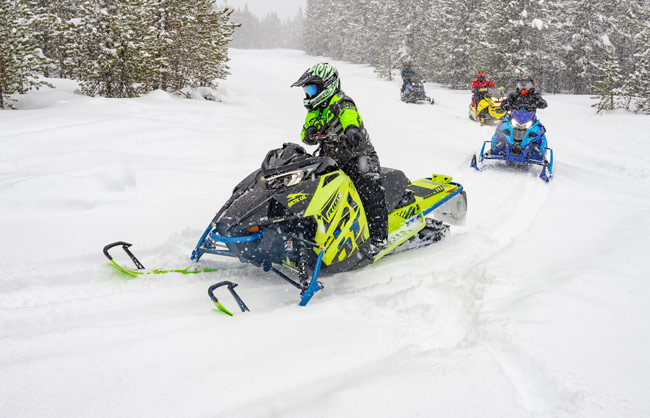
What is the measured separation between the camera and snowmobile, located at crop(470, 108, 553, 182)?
25.3ft

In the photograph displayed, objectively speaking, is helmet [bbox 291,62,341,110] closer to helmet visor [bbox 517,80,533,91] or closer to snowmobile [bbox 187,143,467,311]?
snowmobile [bbox 187,143,467,311]

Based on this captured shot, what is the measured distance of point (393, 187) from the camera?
4.20 meters

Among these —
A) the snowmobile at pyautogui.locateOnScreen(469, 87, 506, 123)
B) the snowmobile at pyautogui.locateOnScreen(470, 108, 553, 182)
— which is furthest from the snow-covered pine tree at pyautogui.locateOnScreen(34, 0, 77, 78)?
the snowmobile at pyautogui.locateOnScreen(469, 87, 506, 123)

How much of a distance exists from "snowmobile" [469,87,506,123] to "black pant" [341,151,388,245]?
35.8ft

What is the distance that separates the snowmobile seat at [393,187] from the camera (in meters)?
4.17

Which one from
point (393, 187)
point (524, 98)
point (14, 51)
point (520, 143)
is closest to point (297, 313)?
point (393, 187)

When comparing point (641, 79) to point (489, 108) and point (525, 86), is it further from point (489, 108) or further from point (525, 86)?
point (525, 86)

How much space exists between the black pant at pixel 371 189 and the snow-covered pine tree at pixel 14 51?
354 inches

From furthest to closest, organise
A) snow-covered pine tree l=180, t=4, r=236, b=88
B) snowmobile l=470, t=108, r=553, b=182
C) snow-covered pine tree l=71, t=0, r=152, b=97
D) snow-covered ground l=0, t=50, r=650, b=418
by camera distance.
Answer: snow-covered pine tree l=180, t=4, r=236, b=88, snow-covered pine tree l=71, t=0, r=152, b=97, snowmobile l=470, t=108, r=553, b=182, snow-covered ground l=0, t=50, r=650, b=418

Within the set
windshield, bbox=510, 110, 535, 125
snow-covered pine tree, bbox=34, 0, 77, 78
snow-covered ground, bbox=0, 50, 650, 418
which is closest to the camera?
snow-covered ground, bbox=0, 50, 650, 418

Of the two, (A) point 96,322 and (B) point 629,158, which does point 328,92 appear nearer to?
(A) point 96,322

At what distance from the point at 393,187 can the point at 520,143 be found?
4.84 m

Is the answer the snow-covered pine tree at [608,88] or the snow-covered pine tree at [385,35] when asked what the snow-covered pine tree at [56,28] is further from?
the snow-covered pine tree at [385,35]

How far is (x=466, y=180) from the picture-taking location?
7059mm
